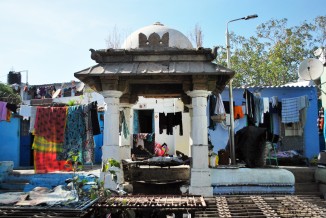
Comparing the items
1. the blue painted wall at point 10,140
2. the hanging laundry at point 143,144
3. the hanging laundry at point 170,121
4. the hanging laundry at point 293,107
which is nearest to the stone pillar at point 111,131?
the hanging laundry at point 170,121

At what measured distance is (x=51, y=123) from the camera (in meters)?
11.1

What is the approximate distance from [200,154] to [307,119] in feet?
27.9

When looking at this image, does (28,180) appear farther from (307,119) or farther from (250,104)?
(307,119)

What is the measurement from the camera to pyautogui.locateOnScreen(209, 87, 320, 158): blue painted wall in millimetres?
14836

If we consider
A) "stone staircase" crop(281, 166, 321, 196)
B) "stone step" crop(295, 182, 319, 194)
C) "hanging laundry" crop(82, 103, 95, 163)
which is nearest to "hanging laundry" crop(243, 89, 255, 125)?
"stone staircase" crop(281, 166, 321, 196)

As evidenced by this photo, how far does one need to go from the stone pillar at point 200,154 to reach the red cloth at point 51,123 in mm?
4749

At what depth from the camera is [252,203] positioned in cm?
446

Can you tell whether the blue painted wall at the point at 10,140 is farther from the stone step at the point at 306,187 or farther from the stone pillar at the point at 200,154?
the stone step at the point at 306,187

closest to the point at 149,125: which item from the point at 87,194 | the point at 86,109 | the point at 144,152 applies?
the point at 144,152

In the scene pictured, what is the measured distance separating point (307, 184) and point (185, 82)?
487 cm

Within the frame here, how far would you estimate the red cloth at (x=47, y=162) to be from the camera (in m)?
11.5

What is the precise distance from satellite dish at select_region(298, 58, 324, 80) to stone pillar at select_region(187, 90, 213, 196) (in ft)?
13.8

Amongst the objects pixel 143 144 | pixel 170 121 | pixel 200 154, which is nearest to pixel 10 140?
Result: pixel 143 144

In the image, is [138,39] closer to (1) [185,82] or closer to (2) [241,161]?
(1) [185,82]
